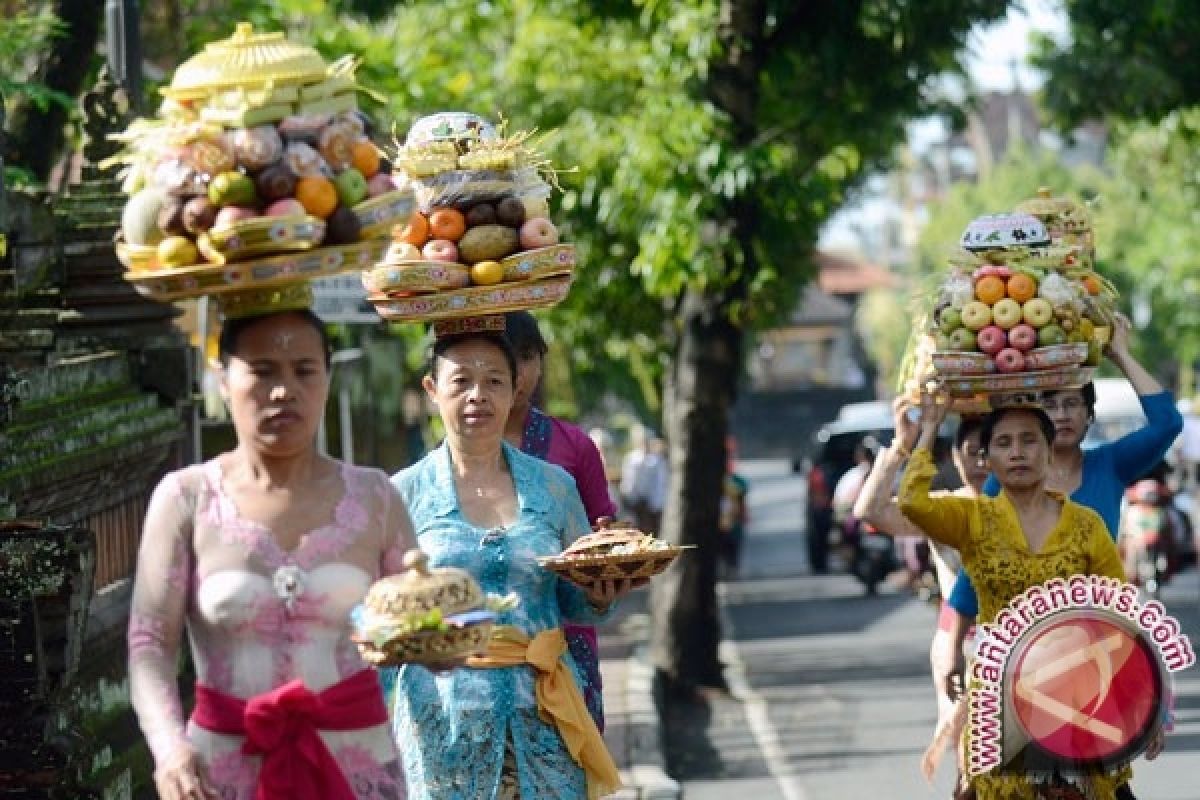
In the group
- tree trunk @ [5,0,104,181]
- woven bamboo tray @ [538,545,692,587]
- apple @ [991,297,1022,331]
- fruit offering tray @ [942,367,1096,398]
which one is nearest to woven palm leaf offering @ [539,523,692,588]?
woven bamboo tray @ [538,545,692,587]

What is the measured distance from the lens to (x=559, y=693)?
7.53 metres

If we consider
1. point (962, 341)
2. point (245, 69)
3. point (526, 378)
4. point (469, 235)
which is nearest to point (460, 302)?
point (469, 235)

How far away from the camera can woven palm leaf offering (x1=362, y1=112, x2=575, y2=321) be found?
7.84 meters

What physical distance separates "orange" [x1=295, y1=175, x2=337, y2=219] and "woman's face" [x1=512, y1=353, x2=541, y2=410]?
2662 mm

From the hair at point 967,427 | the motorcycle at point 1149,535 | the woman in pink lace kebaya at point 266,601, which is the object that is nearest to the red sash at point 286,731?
the woman in pink lace kebaya at point 266,601

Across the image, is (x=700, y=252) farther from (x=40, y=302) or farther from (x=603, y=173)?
(x=40, y=302)

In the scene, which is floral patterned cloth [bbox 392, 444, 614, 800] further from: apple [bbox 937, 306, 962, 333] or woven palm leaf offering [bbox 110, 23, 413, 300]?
apple [bbox 937, 306, 962, 333]

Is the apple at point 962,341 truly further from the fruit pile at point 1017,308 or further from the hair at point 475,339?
the hair at point 475,339

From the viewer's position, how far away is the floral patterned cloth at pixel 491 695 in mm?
7430

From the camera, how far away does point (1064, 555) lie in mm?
8453

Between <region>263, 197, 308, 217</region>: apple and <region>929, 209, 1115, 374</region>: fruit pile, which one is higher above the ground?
<region>263, 197, 308, 217</region>: apple

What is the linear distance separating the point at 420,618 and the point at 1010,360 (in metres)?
4.00

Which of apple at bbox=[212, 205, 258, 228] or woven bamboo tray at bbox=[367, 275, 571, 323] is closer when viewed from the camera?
apple at bbox=[212, 205, 258, 228]

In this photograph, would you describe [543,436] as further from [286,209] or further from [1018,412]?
[286,209]
